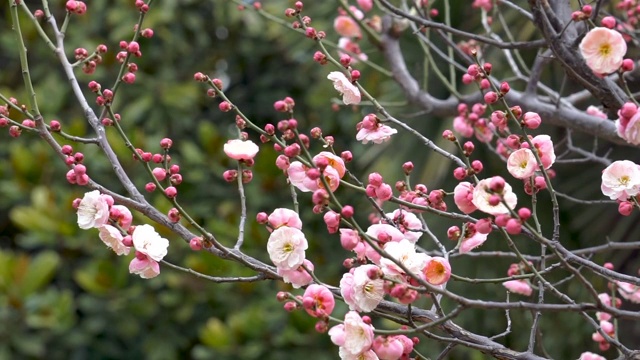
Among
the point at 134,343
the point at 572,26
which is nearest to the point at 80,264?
the point at 134,343

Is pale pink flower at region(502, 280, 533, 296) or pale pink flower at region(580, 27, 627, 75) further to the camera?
pale pink flower at region(502, 280, 533, 296)

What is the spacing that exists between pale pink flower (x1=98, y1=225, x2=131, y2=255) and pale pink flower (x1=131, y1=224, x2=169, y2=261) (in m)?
0.02

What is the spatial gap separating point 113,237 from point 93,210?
35 mm

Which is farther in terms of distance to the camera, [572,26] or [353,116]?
[353,116]

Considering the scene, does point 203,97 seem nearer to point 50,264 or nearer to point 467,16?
point 50,264

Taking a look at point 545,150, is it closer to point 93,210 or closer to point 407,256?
point 407,256

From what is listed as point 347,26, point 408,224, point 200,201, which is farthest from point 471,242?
point 200,201

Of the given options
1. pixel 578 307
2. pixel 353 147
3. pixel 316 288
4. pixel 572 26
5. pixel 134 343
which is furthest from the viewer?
pixel 353 147

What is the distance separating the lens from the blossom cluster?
2.92ft

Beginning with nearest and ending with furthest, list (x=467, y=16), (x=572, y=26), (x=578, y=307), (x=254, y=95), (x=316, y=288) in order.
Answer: (x=578, y=307) < (x=316, y=288) < (x=572, y=26) < (x=467, y=16) < (x=254, y=95)

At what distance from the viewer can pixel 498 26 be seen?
2570mm

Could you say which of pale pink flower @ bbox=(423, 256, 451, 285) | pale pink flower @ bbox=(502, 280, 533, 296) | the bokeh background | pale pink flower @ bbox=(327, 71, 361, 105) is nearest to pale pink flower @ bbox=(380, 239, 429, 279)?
pale pink flower @ bbox=(423, 256, 451, 285)

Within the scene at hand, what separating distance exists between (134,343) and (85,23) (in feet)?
4.17

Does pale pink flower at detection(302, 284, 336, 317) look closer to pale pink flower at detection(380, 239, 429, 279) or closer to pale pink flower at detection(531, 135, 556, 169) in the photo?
pale pink flower at detection(380, 239, 429, 279)
